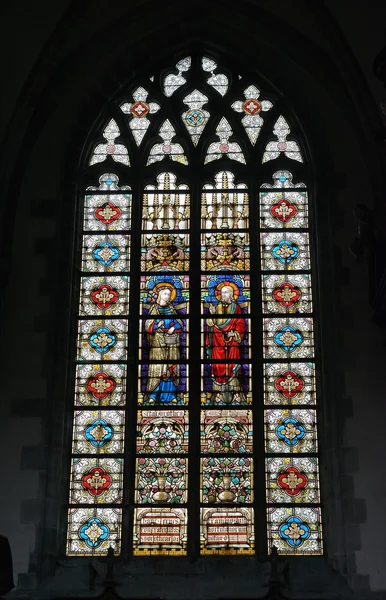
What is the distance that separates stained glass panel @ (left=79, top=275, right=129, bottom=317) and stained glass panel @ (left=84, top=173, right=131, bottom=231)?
0.64 m

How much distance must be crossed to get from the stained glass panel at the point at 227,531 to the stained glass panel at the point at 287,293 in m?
2.21

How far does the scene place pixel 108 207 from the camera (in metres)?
12.6

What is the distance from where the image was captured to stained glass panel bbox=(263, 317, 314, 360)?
38.5 feet

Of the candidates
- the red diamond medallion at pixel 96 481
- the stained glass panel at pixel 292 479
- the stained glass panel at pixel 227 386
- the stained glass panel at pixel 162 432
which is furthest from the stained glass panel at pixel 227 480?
the red diamond medallion at pixel 96 481

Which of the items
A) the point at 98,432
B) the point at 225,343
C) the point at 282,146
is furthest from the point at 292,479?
the point at 282,146

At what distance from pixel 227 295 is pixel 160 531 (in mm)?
2632

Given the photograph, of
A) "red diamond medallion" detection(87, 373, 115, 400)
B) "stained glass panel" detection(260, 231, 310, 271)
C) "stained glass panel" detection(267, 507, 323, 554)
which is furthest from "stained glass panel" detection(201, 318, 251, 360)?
"stained glass panel" detection(267, 507, 323, 554)

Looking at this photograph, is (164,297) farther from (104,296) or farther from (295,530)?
(295,530)

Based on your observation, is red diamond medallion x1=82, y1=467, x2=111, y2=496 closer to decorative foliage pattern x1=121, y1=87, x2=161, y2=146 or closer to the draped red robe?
the draped red robe

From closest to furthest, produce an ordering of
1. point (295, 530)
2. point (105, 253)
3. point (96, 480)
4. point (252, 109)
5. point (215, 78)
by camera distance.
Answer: point (295, 530) → point (96, 480) → point (105, 253) → point (252, 109) → point (215, 78)
